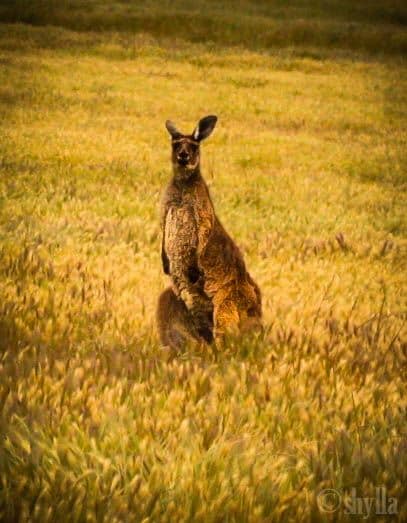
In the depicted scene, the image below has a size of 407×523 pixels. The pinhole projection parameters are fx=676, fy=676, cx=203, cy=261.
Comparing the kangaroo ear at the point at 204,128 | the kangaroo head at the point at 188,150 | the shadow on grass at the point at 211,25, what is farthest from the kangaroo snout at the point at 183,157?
the shadow on grass at the point at 211,25

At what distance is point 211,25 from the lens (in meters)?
43.3

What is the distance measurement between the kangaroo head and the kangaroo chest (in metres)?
0.17

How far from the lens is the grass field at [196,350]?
310 cm

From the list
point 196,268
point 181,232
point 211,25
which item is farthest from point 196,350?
point 211,25

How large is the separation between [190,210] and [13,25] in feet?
128

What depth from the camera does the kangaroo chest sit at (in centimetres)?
484

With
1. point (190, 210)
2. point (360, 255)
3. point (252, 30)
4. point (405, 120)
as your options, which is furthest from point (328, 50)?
point (190, 210)

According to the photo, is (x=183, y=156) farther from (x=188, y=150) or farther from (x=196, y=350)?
(x=196, y=350)

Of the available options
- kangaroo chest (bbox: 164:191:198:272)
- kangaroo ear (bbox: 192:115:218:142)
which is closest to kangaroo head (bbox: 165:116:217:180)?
kangaroo ear (bbox: 192:115:218:142)

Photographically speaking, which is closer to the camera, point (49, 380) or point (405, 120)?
point (49, 380)

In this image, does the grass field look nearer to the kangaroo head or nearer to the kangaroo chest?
→ the kangaroo chest

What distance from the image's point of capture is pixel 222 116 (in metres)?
23.3

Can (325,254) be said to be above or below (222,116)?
below

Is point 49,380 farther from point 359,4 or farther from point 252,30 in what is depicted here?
point 359,4
